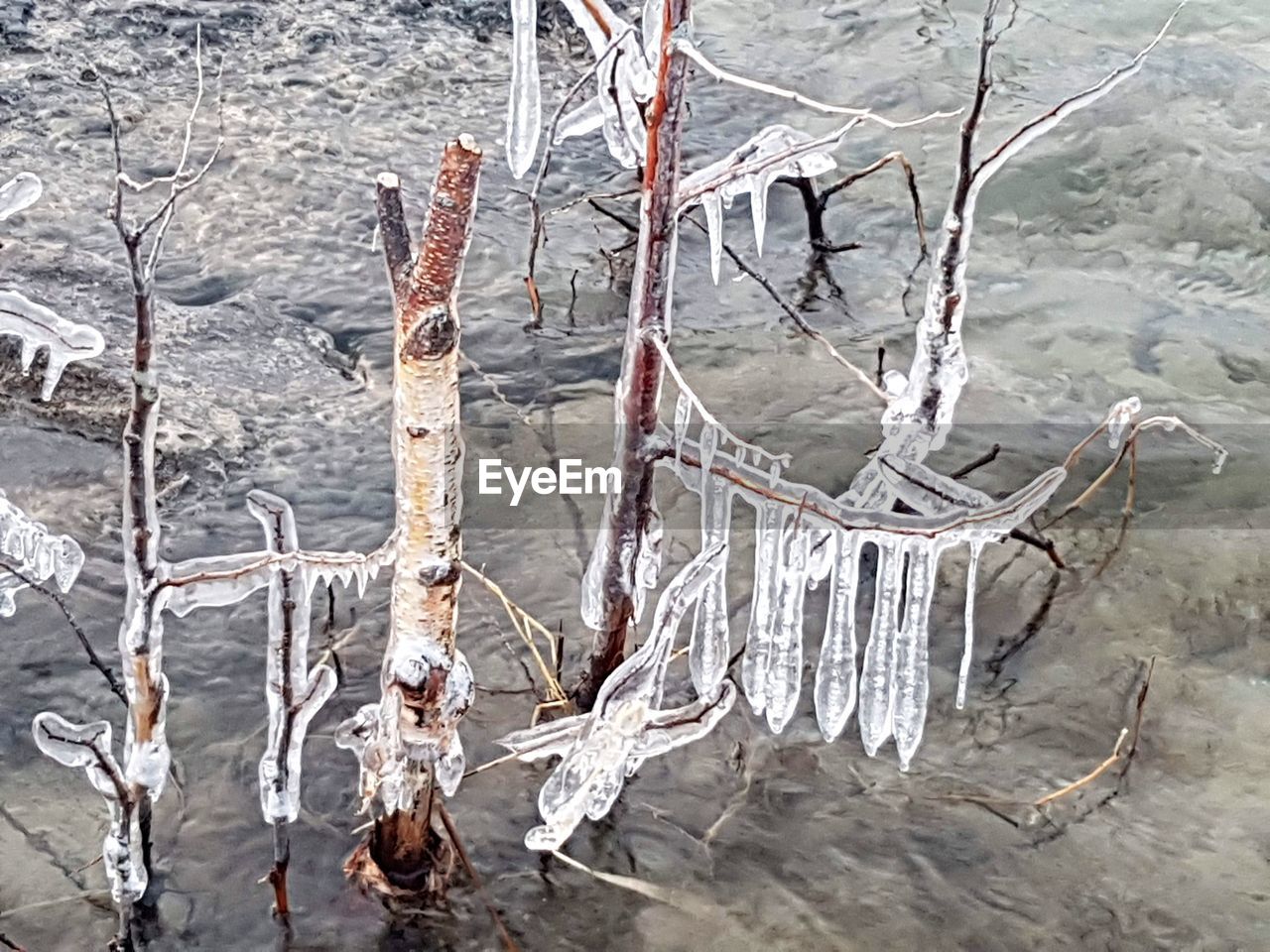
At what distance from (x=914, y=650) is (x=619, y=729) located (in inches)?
27.5

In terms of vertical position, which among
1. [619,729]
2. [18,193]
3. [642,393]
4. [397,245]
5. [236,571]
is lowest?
[619,729]

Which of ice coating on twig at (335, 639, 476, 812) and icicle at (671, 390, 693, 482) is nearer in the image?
ice coating on twig at (335, 639, 476, 812)

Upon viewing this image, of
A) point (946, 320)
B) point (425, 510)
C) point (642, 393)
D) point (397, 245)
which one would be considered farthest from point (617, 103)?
point (425, 510)

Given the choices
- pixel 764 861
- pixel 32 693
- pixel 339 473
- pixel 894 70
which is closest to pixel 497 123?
pixel 894 70

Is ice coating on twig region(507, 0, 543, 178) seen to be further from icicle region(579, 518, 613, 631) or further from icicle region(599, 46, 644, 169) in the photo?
icicle region(579, 518, 613, 631)

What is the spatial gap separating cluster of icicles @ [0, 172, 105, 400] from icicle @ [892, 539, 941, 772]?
1.86 metres

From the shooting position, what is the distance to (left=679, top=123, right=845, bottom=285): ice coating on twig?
3148mm

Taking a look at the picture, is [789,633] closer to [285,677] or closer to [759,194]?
[285,677]

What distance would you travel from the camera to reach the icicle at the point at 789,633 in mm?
3182

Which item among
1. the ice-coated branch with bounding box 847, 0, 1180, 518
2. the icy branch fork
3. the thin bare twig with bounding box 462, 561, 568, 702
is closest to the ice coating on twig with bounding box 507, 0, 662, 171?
the icy branch fork

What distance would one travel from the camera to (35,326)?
3256 millimetres

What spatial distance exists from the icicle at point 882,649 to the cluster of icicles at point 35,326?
Result: 70.8 inches

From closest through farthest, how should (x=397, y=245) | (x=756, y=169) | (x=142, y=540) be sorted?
(x=397, y=245) < (x=142, y=540) < (x=756, y=169)

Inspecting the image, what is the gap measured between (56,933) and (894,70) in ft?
18.5
